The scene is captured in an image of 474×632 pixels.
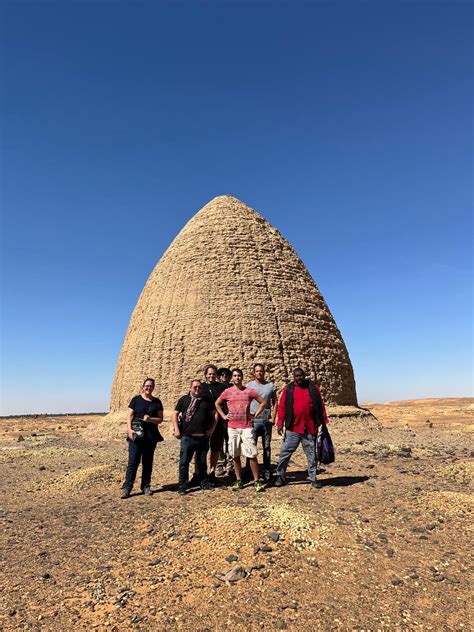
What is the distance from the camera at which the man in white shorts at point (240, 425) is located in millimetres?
6086

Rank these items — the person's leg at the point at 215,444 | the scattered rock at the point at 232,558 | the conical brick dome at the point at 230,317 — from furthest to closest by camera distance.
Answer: the conical brick dome at the point at 230,317 < the person's leg at the point at 215,444 < the scattered rock at the point at 232,558

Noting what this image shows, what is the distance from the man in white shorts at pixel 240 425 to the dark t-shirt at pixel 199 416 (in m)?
0.21

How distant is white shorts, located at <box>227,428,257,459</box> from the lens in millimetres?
6059

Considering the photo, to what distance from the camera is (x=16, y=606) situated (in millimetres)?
3238

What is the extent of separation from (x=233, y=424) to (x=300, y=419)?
3.33ft

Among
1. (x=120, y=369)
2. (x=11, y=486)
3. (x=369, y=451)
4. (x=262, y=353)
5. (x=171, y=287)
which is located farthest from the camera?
(x=120, y=369)

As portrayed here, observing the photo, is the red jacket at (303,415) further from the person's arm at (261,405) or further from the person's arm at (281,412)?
the person's arm at (261,405)

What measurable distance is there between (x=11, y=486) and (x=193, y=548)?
208 inches

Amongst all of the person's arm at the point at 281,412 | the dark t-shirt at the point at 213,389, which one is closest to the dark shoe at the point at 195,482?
the dark t-shirt at the point at 213,389

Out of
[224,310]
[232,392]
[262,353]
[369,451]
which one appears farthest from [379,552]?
[224,310]

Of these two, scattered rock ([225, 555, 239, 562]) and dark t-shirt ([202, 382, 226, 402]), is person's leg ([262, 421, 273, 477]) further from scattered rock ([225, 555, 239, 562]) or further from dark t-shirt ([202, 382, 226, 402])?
scattered rock ([225, 555, 239, 562])

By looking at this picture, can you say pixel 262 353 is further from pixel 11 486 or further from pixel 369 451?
pixel 11 486

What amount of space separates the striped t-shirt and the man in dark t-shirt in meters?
0.38

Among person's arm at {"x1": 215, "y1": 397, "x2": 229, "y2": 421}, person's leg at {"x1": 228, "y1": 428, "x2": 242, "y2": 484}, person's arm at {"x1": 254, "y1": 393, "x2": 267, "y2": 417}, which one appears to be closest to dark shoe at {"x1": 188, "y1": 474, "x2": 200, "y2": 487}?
person's leg at {"x1": 228, "y1": 428, "x2": 242, "y2": 484}
